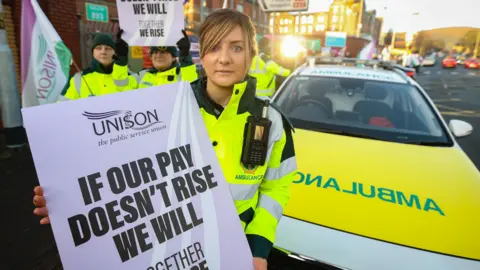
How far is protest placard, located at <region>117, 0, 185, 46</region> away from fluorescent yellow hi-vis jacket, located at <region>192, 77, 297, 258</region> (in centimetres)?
229

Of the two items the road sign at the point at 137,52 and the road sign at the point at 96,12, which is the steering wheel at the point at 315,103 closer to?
the road sign at the point at 96,12

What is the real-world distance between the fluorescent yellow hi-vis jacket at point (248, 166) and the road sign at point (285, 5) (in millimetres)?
6127

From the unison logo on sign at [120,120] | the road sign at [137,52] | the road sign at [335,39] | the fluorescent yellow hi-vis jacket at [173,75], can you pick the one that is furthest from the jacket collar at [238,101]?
the road sign at [335,39]

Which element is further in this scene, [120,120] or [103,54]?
[103,54]

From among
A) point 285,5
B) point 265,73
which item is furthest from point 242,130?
point 285,5

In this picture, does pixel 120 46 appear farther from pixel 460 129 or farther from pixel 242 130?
pixel 460 129

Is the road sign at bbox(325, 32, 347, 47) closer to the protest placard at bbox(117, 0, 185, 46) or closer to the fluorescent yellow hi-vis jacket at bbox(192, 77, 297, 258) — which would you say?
the protest placard at bbox(117, 0, 185, 46)

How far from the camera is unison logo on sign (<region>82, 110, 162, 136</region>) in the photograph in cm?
97

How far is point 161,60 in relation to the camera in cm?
380

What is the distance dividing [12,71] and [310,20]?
193 feet

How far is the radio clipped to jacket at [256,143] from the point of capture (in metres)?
1.25

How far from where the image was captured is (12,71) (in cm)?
488

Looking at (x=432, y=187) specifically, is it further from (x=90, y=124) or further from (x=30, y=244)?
(x=30, y=244)

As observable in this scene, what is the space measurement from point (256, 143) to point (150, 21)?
8.59 ft
